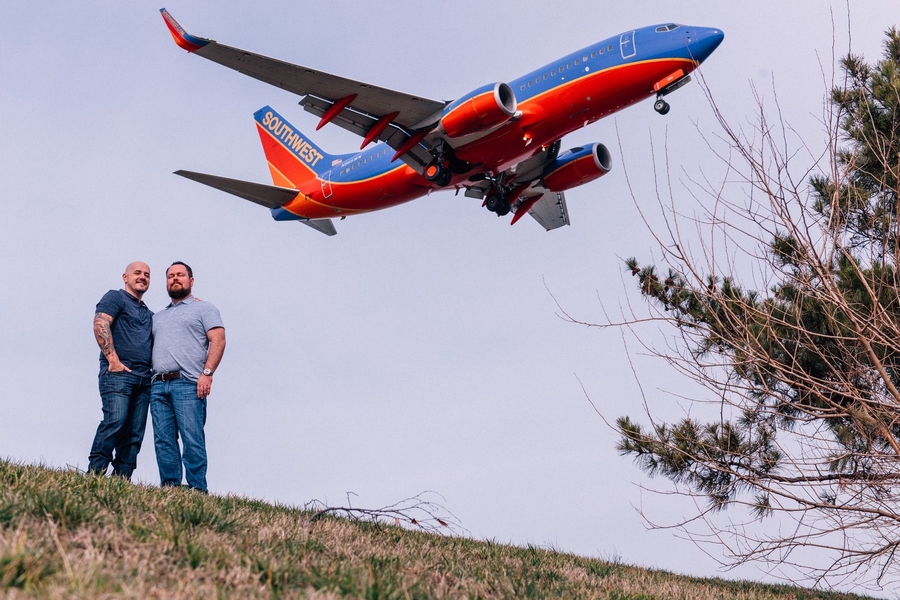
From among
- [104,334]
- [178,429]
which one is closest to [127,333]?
[104,334]

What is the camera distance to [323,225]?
80.2 feet

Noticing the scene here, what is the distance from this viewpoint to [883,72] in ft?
39.3

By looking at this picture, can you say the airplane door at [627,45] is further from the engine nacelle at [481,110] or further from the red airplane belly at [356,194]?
the red airplane belly at [356,194]

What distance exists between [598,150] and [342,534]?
15.6m

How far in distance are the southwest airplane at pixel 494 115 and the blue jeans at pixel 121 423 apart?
10.1 m

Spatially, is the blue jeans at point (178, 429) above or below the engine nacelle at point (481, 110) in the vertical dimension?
below

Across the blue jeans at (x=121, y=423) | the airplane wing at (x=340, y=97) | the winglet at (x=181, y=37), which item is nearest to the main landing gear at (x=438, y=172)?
the airplane wing at (x=340, y=97)

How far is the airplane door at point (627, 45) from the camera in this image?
16.1m

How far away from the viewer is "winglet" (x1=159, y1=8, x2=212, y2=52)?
15.3 meters

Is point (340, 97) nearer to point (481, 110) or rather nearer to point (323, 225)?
point (481, 110)

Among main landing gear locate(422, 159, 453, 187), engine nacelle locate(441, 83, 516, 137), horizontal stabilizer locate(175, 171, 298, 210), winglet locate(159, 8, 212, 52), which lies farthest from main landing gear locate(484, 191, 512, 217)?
winglet locate(159, 8, 212, 52)

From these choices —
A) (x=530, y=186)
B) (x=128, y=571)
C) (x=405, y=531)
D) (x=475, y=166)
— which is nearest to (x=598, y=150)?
(x=530, y=186)

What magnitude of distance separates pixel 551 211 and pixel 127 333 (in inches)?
671

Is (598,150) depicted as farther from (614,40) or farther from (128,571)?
(128,571)
